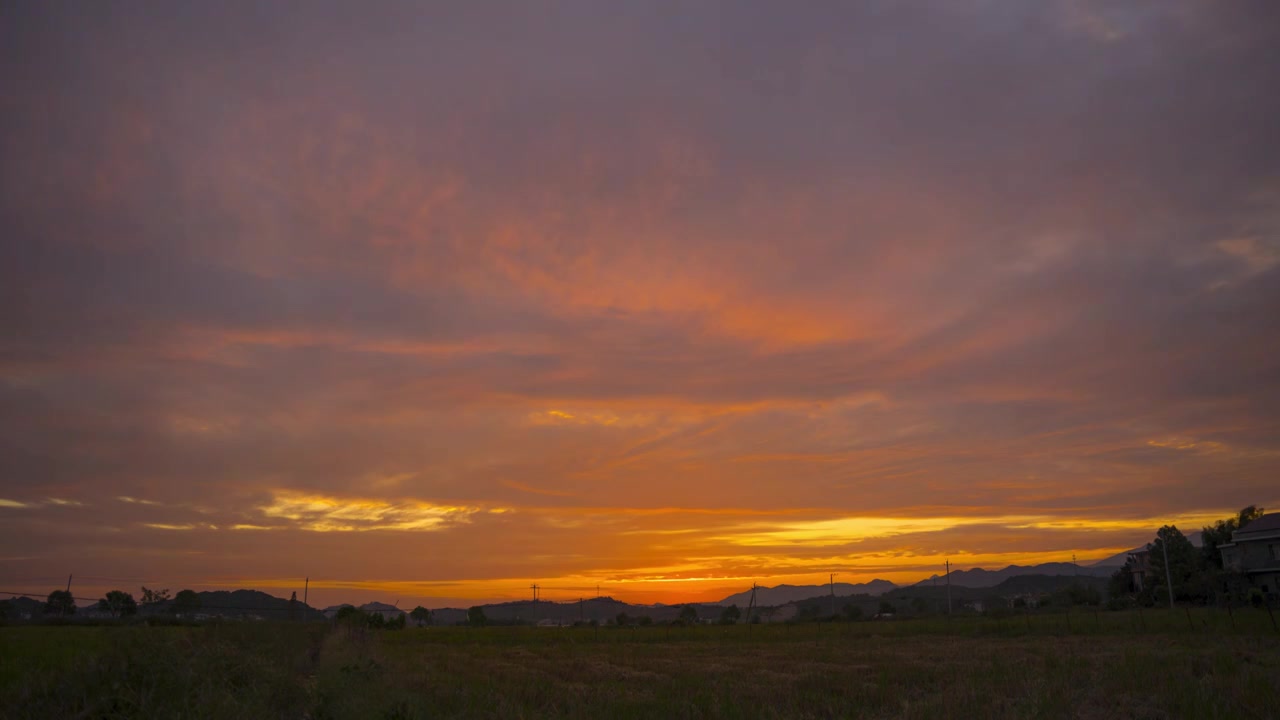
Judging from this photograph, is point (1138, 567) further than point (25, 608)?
Yes

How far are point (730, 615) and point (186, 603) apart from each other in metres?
40.1

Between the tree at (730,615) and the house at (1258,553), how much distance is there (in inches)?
1515

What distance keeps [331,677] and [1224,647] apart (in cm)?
2407

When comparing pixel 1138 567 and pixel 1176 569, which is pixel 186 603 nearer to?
pixel 1176 569

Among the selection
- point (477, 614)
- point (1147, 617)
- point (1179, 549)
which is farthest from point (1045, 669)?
point (1179, 549)

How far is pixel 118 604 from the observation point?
123 feet

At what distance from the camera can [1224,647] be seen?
867 inches

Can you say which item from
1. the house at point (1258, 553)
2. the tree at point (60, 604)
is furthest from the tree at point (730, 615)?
the tree at point (60, 604)

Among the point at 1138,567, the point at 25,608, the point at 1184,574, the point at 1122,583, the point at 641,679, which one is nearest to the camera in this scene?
the point at 641,679

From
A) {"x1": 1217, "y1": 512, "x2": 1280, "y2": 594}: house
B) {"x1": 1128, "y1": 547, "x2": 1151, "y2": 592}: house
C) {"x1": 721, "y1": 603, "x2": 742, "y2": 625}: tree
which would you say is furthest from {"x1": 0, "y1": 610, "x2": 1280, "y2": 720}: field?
{"x1": 1128, "y1": 547, "x2": 1151, "y2": 592}: house

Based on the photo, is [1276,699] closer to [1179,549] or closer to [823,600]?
[1179,549]

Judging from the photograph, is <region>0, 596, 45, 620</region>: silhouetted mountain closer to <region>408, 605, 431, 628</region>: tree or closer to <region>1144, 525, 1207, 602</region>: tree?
<region>408, 605, 431, 628</region>: tree

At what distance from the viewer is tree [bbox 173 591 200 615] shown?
115ft

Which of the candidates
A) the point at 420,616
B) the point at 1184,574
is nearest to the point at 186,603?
the point at 420,616
